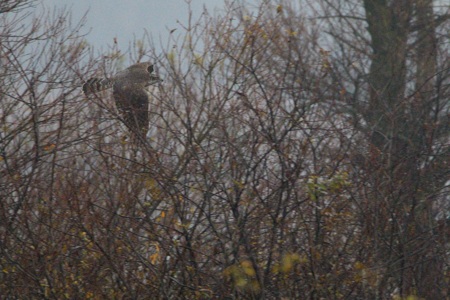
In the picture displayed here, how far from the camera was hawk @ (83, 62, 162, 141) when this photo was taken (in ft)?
27.2

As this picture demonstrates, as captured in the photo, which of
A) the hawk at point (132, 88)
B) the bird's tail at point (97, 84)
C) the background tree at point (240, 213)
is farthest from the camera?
the bird's tail at point (97, 84)

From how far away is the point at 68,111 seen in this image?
456 inches

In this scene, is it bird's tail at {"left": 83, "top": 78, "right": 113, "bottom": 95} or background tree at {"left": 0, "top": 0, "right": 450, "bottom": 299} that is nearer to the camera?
background tree at {"left": 0, "top": 0, "right": 450, "bottom": 299}

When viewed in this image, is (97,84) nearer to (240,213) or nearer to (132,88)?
(132,88)

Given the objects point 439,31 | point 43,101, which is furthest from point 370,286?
point 439,31

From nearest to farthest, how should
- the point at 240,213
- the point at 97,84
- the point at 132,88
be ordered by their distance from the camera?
the point at 240,213 < the point at 97,84 < the point at 132,88

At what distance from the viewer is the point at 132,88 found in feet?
28.9

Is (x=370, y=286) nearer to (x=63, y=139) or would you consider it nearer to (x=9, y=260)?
(x=9, y=260)

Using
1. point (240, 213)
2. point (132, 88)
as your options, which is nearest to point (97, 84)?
point (132, 88)

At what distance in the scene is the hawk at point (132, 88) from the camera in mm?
8281

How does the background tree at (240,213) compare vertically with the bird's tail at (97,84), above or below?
below

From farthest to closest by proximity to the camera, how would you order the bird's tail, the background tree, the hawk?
the bird's tail → the hawk → the background tree

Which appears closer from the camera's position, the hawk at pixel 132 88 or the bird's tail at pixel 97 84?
the hawk at pixel 132 88

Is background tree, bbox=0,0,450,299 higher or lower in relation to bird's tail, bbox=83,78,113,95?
lower
